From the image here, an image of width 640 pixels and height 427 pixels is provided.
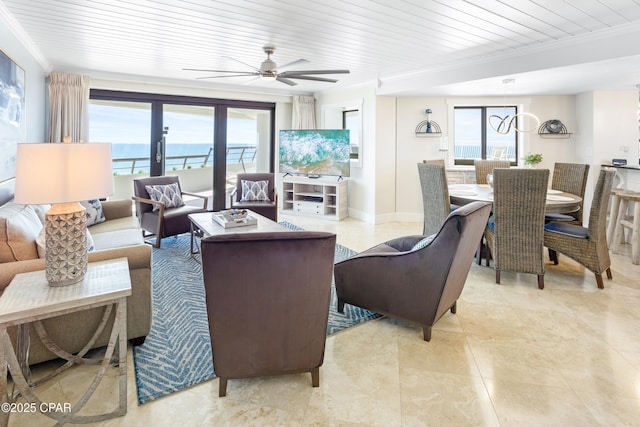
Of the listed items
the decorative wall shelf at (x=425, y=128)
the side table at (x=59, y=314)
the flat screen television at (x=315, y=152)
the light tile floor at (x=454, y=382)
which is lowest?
the light tile floor at (x=454, y=382)

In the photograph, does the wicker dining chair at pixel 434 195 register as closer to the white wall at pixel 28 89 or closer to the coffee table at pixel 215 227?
the coffee table at pixel 215 227

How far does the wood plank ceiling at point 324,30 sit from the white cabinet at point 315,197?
86.8 inches

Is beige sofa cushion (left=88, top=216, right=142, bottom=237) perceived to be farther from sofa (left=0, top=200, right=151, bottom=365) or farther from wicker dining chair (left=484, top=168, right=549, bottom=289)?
wicker dining chair (left=484, top=168, right=549, bottom=289)

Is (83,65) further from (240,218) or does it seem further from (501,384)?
(501,384)

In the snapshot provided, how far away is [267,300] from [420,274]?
1008 mm

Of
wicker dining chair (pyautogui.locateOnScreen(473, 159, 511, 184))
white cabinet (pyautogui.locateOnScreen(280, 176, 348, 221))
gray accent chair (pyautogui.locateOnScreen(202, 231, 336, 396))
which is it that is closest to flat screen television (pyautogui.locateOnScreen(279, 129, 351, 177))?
white cabinet (pyautogui.locateOnScreen(280, 176, 348, 221))

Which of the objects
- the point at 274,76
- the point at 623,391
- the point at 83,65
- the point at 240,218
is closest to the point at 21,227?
the point at 240,218

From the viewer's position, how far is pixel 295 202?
6598 millimetres

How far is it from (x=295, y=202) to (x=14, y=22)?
4.41 m

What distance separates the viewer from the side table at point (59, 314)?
143 centimetres

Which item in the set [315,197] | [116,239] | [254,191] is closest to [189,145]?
[254,191]

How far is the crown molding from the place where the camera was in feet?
9.63

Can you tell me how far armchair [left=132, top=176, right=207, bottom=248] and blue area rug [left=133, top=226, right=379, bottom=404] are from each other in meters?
0.73

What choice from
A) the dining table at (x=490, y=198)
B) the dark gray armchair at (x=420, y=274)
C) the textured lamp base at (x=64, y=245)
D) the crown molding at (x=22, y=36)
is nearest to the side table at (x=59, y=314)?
the textured lamp base at (x=64, y=245)
